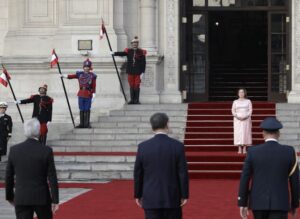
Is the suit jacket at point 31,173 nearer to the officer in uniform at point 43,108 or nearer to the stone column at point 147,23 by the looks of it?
the officer in uniform at point 43,108

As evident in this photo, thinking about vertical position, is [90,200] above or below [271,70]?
below

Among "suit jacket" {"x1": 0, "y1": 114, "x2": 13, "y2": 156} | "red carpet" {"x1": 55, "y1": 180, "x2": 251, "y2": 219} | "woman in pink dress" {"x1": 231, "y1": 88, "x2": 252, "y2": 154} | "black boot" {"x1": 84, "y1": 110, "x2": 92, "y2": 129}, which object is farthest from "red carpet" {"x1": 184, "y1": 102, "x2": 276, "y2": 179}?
"suit jacket" {"x1": 0, "y1": 114, "x2": 13, "y2": 156}

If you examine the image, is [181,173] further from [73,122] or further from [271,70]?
[271,70]

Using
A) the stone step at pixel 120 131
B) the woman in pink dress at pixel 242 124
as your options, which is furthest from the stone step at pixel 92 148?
the woman in pink dress at pixel 242 124

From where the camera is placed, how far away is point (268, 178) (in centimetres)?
1159

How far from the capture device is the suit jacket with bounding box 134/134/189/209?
38.0 ft

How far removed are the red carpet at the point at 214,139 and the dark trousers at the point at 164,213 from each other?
12731 mm

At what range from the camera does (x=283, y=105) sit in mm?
29656

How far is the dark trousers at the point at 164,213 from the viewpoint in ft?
38.0

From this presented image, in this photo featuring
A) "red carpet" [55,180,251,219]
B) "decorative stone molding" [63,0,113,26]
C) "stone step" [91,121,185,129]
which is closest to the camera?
"red carpet" [55,180,251,219]

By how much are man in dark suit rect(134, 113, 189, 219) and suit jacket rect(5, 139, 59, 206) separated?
1020 millimetres

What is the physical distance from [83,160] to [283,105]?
705 cm

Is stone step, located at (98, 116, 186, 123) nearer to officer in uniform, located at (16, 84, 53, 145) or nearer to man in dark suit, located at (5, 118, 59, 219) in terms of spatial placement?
officer in uniform, located at (16, 84, 53, 145)

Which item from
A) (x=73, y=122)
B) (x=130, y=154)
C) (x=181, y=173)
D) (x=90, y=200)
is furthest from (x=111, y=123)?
(x=181, y=173)
